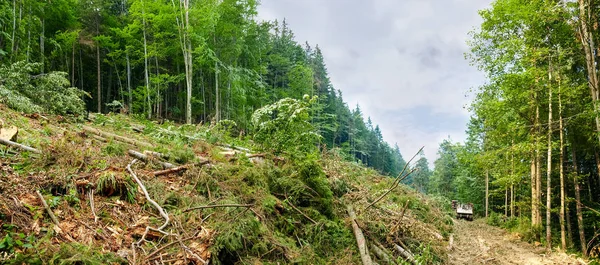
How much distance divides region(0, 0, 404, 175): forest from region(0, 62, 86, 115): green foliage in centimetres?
3

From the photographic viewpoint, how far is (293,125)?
6.85 meters

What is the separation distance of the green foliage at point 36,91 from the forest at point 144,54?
0.03 meters

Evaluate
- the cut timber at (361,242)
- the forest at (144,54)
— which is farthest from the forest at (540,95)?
the forest at (144,54)

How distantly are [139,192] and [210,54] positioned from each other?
45.0 feet

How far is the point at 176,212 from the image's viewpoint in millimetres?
3812

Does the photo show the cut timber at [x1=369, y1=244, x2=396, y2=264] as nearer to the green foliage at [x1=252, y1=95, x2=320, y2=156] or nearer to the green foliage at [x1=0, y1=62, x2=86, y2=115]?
the green foliage at [x1=252, y1=95, x2=320, y2=156]

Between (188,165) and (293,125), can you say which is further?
(293,125)

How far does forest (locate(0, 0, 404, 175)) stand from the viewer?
39.4 ft

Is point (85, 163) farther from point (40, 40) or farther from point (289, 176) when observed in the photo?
point (40, 40)

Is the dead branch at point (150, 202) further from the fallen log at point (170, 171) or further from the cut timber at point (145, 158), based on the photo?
the cut timber at point (145, 158)

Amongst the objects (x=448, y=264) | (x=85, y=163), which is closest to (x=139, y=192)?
(x=85, y=163)

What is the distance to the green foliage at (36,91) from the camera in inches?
316

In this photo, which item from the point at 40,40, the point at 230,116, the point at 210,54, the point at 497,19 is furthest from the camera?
the point at 230,116

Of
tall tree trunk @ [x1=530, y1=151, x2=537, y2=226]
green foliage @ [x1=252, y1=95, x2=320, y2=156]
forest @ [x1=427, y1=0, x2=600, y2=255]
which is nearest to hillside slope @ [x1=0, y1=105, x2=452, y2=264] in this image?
green foliage @ [x1=252, y1=95, x2=320, y2=156]
